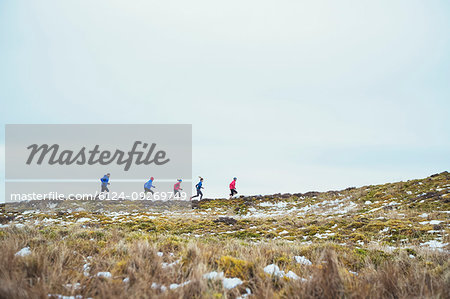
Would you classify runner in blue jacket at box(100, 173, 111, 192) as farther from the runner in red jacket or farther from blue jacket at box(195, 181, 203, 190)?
the runner in red jacket

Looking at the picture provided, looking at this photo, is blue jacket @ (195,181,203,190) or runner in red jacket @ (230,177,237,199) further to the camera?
runner in red jacket @ (230,177,237,199)

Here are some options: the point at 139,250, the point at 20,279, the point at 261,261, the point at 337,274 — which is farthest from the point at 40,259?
the point at 337,274

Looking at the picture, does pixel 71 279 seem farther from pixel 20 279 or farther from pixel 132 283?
pixel 132 283

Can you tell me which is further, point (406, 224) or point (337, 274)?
point (406, 224)

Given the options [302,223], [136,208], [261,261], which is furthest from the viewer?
[136,208]

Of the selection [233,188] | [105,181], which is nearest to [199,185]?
[233,188]

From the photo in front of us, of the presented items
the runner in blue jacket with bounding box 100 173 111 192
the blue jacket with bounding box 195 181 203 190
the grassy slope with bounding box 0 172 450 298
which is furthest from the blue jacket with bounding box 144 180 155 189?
the grassy slope with bounding box 0 172 450 298

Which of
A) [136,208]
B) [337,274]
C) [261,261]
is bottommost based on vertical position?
[136,208]

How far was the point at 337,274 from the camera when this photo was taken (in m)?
3.09

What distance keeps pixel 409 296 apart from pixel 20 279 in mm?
4602

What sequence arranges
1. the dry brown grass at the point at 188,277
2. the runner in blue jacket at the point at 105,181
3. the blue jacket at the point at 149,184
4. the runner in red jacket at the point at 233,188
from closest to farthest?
the dry brown grass at the point at 188,277 → the runner in blue jacket at the point at 105,181 → the blue jacket at the point at 149,184 → the runner in red jacket at the point at 233,188

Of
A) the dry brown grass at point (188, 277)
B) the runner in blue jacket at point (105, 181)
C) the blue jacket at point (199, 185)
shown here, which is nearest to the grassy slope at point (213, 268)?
the dry brown grass at point (188, 277)

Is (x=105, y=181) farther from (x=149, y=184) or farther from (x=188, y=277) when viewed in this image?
(x=188, y=277)

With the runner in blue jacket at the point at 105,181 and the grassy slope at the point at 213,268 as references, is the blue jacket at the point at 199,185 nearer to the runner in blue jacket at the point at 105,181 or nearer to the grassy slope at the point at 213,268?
the runner in blue jacket at the point at 105,181
